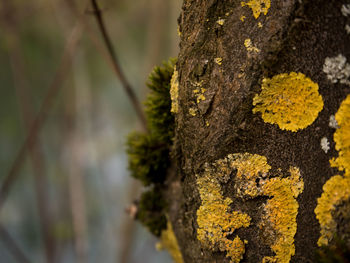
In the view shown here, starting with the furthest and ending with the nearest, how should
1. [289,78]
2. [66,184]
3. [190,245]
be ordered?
[66,184] < [190,245] < [289,78]

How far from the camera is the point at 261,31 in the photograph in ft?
1.41

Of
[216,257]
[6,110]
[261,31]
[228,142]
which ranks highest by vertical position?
[6,110]

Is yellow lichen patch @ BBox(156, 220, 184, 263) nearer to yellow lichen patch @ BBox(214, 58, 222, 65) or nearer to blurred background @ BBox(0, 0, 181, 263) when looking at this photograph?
yellow lichen patch @ BBox(214, 58, 222, 65)

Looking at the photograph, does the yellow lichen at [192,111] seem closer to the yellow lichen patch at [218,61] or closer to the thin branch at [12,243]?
the yellow lichen patch at [218,61]

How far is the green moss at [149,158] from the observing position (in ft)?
2.20

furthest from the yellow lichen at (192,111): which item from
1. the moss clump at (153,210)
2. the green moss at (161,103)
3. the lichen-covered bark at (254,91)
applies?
the moss clump at (153,210)

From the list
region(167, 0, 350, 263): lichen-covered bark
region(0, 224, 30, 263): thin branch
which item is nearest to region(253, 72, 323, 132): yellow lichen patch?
region(167, 0, 350, 263): lichen-covered bark

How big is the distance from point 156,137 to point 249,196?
0.86 ft

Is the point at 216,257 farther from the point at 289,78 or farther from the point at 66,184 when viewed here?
the point at 66,184

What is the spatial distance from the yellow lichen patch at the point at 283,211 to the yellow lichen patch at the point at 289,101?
8 cm

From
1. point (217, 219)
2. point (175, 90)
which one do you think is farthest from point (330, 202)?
point (175, 90)

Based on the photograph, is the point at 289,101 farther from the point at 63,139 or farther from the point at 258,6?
the point at 63,139

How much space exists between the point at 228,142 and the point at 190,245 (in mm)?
222

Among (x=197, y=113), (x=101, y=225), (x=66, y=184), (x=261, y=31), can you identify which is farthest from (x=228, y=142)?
(x=101, y=225)
